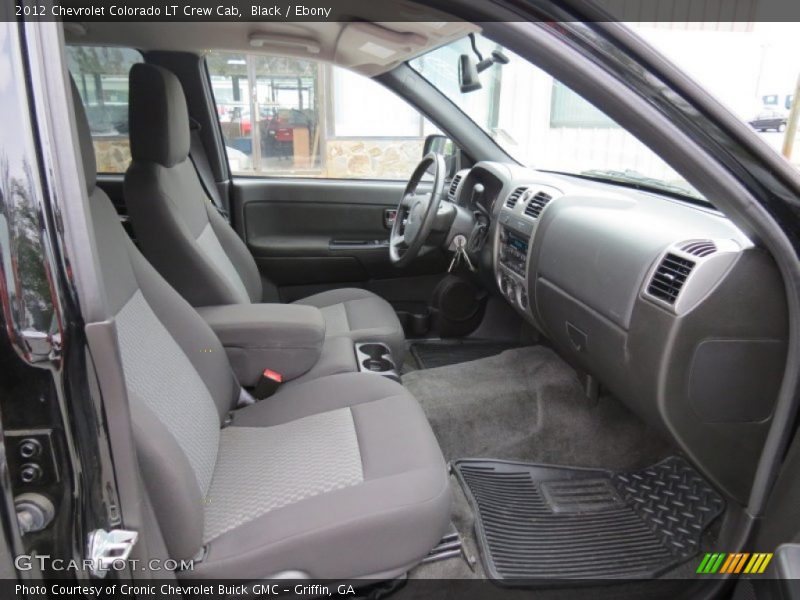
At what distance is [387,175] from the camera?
3.15m

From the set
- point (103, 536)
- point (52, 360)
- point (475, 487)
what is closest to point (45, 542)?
point (103, 536)

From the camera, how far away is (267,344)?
183cm

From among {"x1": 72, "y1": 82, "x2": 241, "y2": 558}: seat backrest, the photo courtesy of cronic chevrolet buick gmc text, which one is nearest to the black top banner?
the photo courtesy of cronic chevrolet buick gmc text

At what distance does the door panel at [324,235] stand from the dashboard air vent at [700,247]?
1.64 metres

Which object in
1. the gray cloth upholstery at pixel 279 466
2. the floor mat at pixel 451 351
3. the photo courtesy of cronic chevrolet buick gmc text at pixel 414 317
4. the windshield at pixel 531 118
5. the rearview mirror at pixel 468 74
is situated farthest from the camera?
the floor mat at pixel 451 351

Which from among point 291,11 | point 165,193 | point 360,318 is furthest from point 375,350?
point 291,11

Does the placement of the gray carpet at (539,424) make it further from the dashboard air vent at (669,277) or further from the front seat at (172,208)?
the dashboard air vent at (669,277)

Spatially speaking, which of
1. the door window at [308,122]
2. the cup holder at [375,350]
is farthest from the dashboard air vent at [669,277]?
the door window at [308,122]

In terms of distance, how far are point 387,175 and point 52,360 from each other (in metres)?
2.54

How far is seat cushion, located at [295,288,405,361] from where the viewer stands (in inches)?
82.7

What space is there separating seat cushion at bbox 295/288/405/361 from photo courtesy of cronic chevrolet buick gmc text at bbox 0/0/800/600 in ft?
0.06

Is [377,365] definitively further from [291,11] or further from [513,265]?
[291,11]

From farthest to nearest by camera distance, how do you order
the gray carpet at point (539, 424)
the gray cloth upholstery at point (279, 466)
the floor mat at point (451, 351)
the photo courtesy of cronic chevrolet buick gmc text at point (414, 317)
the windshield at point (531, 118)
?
1. the floor mat at point (451, 351)
2. the windshield at point (531, 118)
3. the gray carpet at point (539, 424)
4. the gray cloth upholstery at point (279, 466)
5. the photo courtesy of cronic chevrolet buick gmc text at point (414, 317)

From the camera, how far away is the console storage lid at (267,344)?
1.82 metres
